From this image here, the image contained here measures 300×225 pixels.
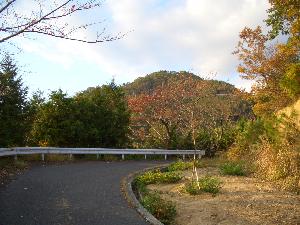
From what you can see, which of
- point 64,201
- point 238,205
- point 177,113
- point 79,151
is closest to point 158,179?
point 238,205

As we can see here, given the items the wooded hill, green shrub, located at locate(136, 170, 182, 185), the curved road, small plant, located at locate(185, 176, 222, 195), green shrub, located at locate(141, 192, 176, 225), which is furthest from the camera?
the wooded hill

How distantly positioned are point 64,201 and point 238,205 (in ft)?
13.4

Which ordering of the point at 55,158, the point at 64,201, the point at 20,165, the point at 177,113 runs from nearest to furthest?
1. the point at 64,201
2. the point at 20,165
3. the point at 55,158
4. the point at 177,113

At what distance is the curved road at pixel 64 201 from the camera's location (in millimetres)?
7855

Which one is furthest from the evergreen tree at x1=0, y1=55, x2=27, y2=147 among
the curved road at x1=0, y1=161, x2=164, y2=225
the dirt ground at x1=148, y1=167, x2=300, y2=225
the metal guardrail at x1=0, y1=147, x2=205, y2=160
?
the dirt ground at x1=148, y1=167, x2=300, y2=225

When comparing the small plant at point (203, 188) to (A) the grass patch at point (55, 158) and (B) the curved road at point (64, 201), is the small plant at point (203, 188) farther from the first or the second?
(A) the grass patch at point (55, 158)

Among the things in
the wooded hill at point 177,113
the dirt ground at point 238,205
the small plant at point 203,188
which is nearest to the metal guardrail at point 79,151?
the small plant at point 203,188

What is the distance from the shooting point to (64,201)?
930 centimetres

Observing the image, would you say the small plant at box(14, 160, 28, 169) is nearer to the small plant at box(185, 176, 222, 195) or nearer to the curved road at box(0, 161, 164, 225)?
the curved road at box(0, 161, 164, 225)

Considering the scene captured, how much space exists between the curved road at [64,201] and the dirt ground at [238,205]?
1.25 metres

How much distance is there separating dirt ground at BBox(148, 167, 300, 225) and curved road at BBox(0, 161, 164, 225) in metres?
1.25

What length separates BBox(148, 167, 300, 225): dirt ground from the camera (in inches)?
324

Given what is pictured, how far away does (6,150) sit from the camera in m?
15.3

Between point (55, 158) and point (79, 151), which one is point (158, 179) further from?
point (79, 151)
